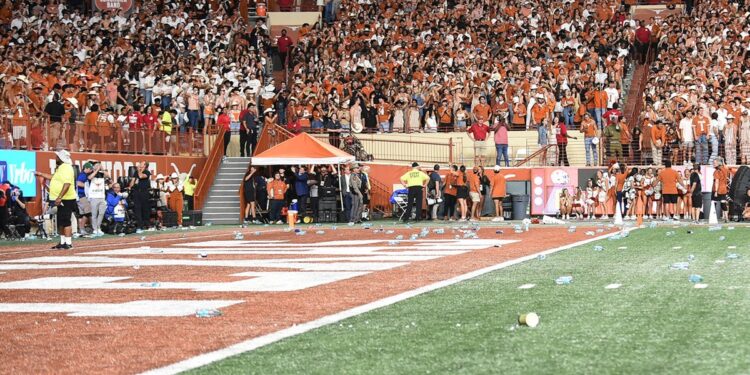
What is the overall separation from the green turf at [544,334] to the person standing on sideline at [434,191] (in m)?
21.4

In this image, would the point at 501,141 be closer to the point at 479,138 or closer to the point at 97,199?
the point at 479,138

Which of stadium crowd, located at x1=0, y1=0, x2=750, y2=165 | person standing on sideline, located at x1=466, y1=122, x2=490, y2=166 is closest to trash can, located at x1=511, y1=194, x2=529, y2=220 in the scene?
stadium crowd, located at x1=0, y1=0, x2=750, y2=165

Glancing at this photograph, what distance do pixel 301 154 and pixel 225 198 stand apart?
2.76 metres

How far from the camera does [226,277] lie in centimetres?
1349

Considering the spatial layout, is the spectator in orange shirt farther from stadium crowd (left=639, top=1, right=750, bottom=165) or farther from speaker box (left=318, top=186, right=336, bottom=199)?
speaker box (left=318, top=186, right=336, bottom=199)

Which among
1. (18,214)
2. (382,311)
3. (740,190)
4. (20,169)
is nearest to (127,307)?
(382,311)

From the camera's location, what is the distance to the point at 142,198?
95.0 feet

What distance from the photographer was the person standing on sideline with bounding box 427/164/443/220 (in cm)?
3406

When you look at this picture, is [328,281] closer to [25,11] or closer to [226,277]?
[226,277]

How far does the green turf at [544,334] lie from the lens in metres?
6.90

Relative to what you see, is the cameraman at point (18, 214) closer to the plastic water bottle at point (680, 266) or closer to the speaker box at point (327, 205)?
the speaker box at point (327, 205)

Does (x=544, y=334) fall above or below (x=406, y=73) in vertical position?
below

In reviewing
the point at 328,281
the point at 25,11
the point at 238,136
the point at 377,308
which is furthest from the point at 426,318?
the point at 25,11

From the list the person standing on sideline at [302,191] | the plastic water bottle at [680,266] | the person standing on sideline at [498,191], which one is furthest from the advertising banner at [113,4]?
the plastic water bottle at [680,266]
